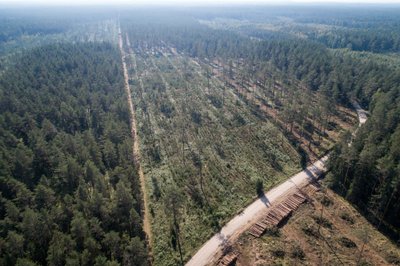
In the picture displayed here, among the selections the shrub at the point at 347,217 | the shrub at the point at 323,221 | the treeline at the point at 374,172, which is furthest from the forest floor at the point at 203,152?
the shrub at the point at 347,217

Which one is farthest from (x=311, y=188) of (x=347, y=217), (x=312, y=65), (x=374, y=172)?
(x=312, y=65)

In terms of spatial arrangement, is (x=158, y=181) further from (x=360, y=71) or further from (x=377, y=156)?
(x=360, y=71)

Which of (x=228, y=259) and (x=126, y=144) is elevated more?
(x=126, y=144)

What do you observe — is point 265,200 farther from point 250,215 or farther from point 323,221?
point 323,221

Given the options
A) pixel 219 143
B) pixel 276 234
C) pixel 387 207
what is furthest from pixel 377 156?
pixel 219 143

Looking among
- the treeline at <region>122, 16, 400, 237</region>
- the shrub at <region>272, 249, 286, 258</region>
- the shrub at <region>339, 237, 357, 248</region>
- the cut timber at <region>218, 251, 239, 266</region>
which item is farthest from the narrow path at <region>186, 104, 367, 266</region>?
the shrub at <region>339, 237, 357, 248</region>

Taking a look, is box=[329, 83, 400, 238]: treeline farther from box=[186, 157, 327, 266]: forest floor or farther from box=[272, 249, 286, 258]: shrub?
box=[272, 249, 286, 258]: shrub
